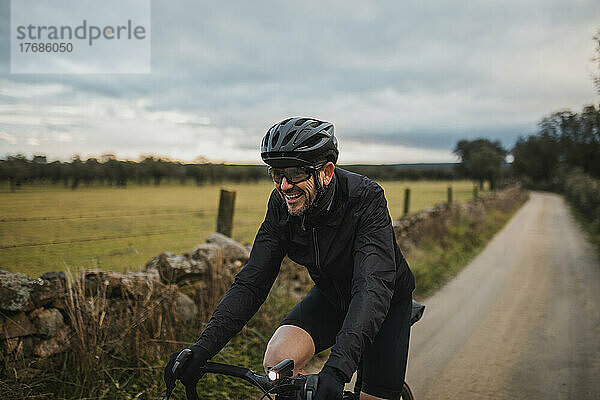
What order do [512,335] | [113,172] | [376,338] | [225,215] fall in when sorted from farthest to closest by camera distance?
1. [113,172]
2. [225,215]
3. [512,335]
4. [376,338]

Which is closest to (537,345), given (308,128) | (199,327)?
(199,327)

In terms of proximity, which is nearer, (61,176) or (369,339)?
(369,339)

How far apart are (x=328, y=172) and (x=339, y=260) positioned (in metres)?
0.50

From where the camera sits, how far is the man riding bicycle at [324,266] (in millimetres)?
2369

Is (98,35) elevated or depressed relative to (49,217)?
elevated

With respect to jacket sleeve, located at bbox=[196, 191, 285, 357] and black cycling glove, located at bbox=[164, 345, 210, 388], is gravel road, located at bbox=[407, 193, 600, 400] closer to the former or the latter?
jacket sleeve, located at bbox=[196, 191, 285, 357]

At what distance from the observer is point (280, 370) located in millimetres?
2006

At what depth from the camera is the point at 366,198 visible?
104 inches

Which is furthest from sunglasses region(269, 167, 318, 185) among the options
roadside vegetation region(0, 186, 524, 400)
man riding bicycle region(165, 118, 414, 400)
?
roadside vegetation region(0, 186, 524, 400)

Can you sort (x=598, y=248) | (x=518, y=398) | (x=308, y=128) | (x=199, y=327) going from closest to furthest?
(x=308, y=128) → (x=518, y=398) → (x=199, y=327) → (x=598, y=248)

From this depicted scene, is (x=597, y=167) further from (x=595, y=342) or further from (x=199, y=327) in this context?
(x=199, y=327)

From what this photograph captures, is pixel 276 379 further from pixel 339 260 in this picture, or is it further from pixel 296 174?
pixel 296 174

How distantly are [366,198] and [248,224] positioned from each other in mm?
6086

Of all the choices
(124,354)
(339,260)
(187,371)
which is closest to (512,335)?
(339,260)
